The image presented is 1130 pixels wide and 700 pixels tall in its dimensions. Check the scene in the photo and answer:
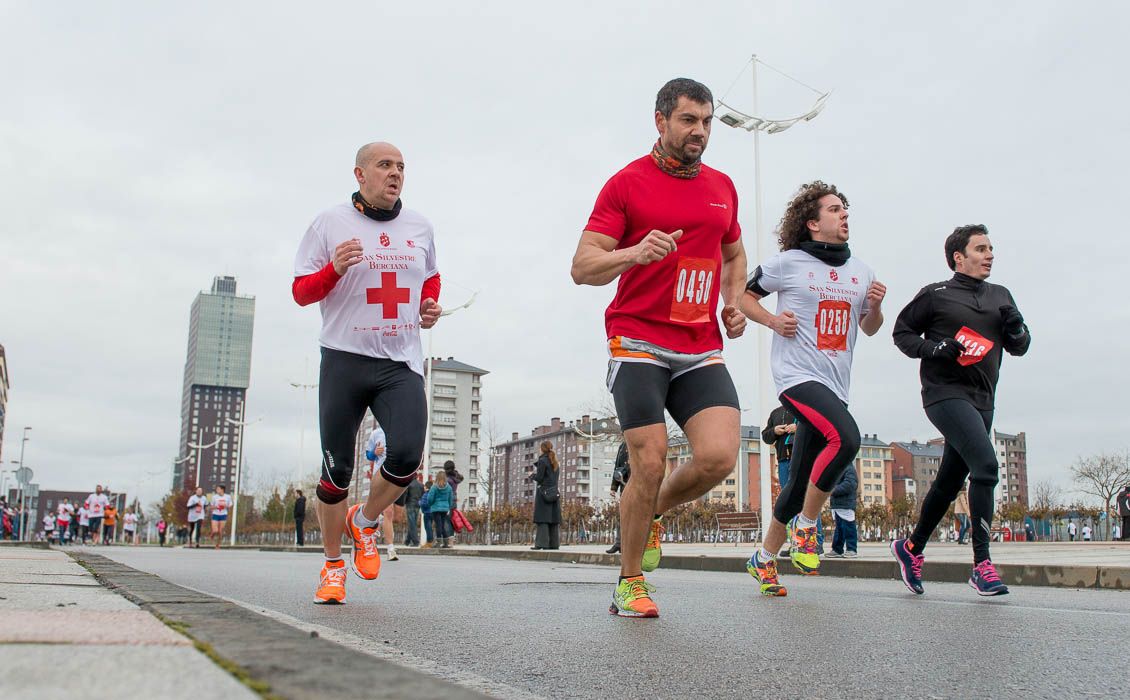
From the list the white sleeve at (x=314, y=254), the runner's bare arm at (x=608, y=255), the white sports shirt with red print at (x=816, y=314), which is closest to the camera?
the runner's bare arm at (x=608, y=255)

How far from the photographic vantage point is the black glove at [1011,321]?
6.61m

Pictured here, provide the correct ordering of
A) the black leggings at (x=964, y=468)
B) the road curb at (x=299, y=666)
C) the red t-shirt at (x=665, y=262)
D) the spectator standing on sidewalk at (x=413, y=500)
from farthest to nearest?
1. the spectator standing on sidewalk at (x=413, y=500)
2. the black leggings at (x=964, y=468)
3. the red t-shirt at (x=665, y=262)
4. the road curb at (x=299, y=666)

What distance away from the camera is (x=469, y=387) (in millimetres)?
166500

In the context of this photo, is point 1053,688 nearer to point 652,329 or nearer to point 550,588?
point 652,329

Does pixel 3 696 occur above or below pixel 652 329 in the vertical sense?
below

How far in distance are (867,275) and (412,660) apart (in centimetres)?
456

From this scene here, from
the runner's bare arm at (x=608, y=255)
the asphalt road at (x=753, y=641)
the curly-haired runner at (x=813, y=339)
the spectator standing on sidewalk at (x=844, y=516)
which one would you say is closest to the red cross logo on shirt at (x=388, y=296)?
the runner's bare arm at (x=608, y=255)

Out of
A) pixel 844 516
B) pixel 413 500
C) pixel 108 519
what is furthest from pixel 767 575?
pixel 108 519

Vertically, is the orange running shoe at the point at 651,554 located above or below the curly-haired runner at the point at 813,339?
below

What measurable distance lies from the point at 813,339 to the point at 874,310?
530 millimetres

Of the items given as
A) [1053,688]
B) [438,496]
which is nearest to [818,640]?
[1053,688]

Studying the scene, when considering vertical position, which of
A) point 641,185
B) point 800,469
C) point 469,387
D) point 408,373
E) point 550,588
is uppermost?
point 469,387

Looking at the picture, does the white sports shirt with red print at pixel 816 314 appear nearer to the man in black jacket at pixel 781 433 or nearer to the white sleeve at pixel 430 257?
the white sleeve at pixel 430 257

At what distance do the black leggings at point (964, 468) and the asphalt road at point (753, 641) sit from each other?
1.45ft
